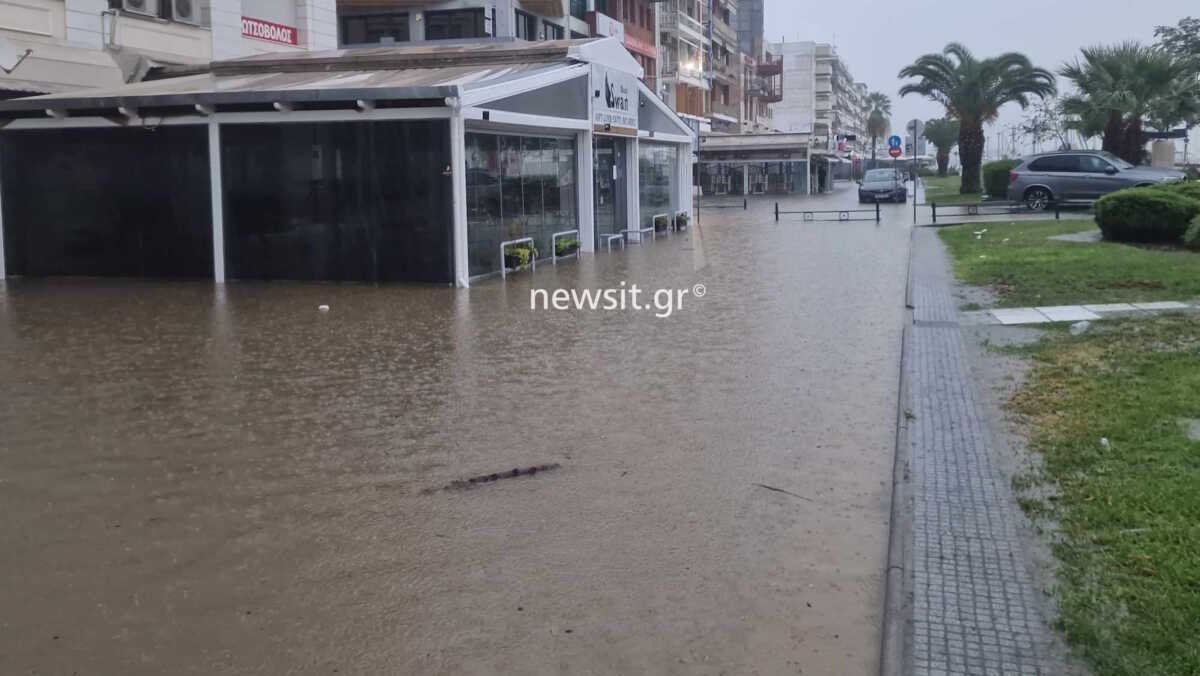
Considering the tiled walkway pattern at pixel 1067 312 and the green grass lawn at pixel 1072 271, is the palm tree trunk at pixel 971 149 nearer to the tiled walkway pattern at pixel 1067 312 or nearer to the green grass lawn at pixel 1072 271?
the green grass lawn at pixel 1072 271

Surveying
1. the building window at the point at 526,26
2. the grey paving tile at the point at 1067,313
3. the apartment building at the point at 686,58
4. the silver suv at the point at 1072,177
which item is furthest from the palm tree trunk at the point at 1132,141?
the grey paving tile at the point at 1067,313

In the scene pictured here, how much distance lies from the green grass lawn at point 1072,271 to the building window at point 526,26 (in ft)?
88.9

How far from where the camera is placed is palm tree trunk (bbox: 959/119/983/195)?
46438mm

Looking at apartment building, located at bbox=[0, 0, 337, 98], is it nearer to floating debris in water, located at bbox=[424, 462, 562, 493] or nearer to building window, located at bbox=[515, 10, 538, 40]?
floating debris in water, located at bbox=[424, 462, 562, 493]

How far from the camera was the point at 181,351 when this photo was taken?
12.0m

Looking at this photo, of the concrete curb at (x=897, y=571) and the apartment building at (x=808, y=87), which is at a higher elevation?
the apartment building at (x=808, y=87)

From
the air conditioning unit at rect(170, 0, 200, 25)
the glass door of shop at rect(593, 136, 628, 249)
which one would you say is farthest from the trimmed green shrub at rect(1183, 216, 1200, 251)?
the air conditioning unit at rect(170, 0, 200, 25)

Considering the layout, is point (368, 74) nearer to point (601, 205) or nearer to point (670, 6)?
point (601, 205)

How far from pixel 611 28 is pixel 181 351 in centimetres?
4479

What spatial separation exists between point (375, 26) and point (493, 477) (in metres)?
41.1

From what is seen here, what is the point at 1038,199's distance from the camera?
33.8m

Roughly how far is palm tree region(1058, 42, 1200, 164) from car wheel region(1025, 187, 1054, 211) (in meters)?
6.60

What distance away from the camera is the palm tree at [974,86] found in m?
45.3

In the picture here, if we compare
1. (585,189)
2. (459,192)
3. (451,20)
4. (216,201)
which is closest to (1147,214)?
(585,189)
